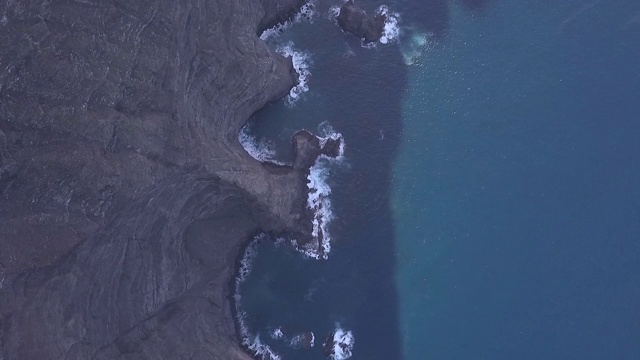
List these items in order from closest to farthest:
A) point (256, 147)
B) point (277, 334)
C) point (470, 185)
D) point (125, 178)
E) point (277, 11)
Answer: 1. point (125, 178)
2. point (277, 334)
3. point (470, 185)
4. point (256, 147)
5. point (277, 11)

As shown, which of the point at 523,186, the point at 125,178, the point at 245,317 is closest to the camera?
the point at 125,178

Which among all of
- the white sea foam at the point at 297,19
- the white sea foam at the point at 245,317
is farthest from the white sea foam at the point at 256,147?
the white sea foam at the point at 297,19

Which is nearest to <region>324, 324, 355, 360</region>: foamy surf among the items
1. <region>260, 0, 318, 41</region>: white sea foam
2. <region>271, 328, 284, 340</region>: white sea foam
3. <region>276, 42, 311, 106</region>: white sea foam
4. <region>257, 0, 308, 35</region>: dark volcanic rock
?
<region>271, 328, 284, 340</region>: white sea foam

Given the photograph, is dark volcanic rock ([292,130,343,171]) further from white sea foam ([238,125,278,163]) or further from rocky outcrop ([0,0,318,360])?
rocky outcrop ([0,0,318,360])

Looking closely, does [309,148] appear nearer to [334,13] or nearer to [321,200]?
[321,200]

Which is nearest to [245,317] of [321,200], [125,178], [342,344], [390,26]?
[342,344]
